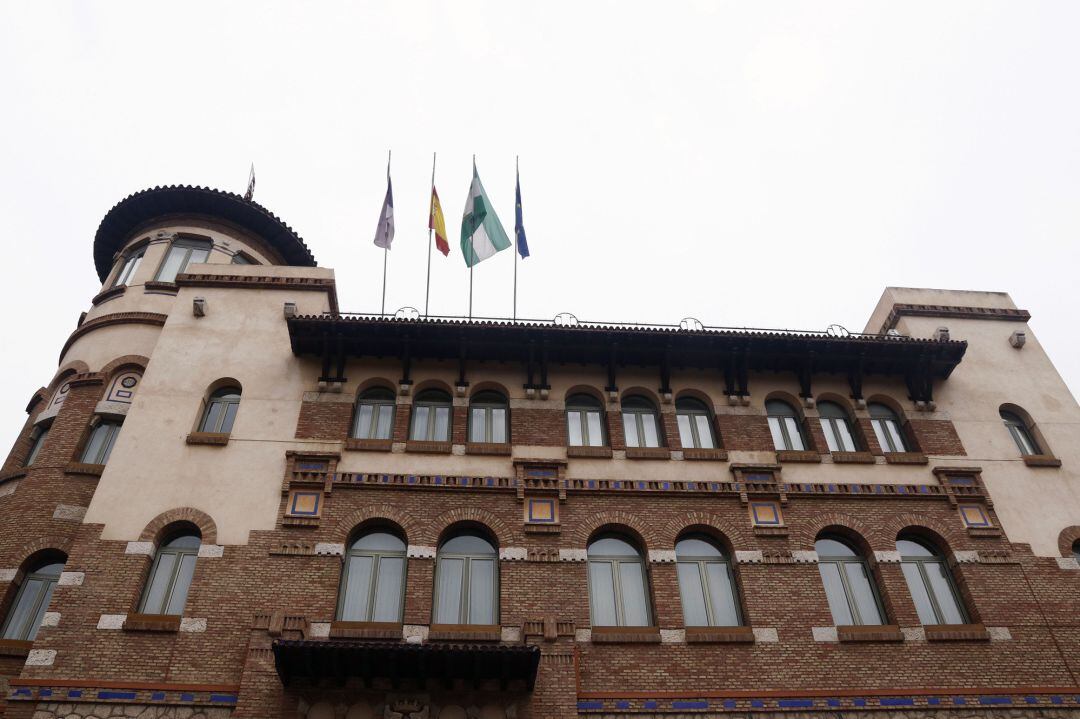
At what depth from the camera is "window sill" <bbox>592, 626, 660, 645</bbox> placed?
1396cm

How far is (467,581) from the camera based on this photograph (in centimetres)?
1488

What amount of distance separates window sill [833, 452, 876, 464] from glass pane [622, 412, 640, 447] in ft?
15.1

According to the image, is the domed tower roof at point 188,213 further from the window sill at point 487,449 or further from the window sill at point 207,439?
the window sill at point 487,449

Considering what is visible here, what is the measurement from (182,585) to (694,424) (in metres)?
11.6

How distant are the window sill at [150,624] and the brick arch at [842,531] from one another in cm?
1226

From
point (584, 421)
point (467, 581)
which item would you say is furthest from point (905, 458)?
point (467, 581)

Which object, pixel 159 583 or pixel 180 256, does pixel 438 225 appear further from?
pixel 159 583

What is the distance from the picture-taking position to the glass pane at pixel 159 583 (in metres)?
14.2

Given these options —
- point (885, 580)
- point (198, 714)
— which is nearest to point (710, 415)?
point (885, 580)

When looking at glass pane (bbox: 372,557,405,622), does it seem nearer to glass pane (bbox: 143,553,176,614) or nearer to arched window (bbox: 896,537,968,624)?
glass pane (bbox: 143,553,176,614)

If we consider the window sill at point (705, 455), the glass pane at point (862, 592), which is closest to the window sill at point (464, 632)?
the window sill at point (705, 455)

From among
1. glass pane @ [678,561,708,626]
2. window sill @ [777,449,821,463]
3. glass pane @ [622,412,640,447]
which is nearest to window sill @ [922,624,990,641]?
window sill @ [777,449,821,463]

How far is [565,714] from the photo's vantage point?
13.0 meters

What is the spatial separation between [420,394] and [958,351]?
44.0 ft
